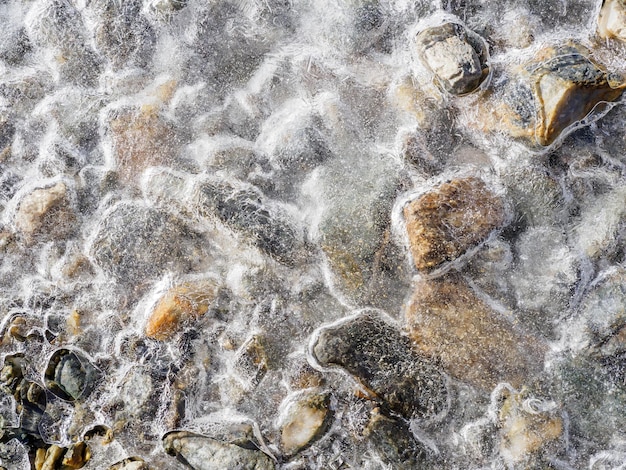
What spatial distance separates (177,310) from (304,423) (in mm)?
709

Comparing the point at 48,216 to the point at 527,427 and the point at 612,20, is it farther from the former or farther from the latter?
the point at 612,20

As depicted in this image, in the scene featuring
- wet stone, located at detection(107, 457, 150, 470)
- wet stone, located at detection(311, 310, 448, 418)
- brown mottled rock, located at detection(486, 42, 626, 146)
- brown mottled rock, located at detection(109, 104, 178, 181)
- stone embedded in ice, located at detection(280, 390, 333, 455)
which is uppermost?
brown mottled rock, located at detection(486, 42, 626, 146)

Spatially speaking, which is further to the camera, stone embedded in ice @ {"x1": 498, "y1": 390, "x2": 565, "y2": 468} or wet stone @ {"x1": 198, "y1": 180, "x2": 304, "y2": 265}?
wet stone @ {"x1": 198, "y1": 180, "x2": 304, "y2": 265}

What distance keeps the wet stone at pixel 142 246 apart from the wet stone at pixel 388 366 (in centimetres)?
74

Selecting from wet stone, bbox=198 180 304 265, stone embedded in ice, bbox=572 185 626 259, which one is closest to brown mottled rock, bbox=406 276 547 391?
stone embedded in ice, bbox=572 185 626 259

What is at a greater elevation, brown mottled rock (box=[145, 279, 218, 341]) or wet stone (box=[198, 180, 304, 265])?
wet stone (box=[198, 180, 304, 265])

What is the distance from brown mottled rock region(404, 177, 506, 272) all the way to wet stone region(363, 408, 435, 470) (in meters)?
0.64

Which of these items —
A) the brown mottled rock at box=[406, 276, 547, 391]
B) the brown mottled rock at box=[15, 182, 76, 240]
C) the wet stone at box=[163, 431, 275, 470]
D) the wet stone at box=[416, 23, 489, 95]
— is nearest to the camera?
the wet stone at box=[163, 431, 275, 470]

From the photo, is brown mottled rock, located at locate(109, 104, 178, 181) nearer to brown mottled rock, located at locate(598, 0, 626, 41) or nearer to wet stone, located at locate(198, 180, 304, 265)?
wet stone, located at locate(198, 180, 304, 265)

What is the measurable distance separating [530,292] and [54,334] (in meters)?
2.06

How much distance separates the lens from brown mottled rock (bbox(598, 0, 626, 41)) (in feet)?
7.95

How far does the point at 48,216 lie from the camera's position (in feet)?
8.35

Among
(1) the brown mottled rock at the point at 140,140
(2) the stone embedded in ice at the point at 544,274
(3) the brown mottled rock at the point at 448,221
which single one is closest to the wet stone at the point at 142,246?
(1) the brown mottled rock at the point at 140,140

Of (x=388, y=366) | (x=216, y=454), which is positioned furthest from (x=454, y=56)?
(x=216, y=454)
